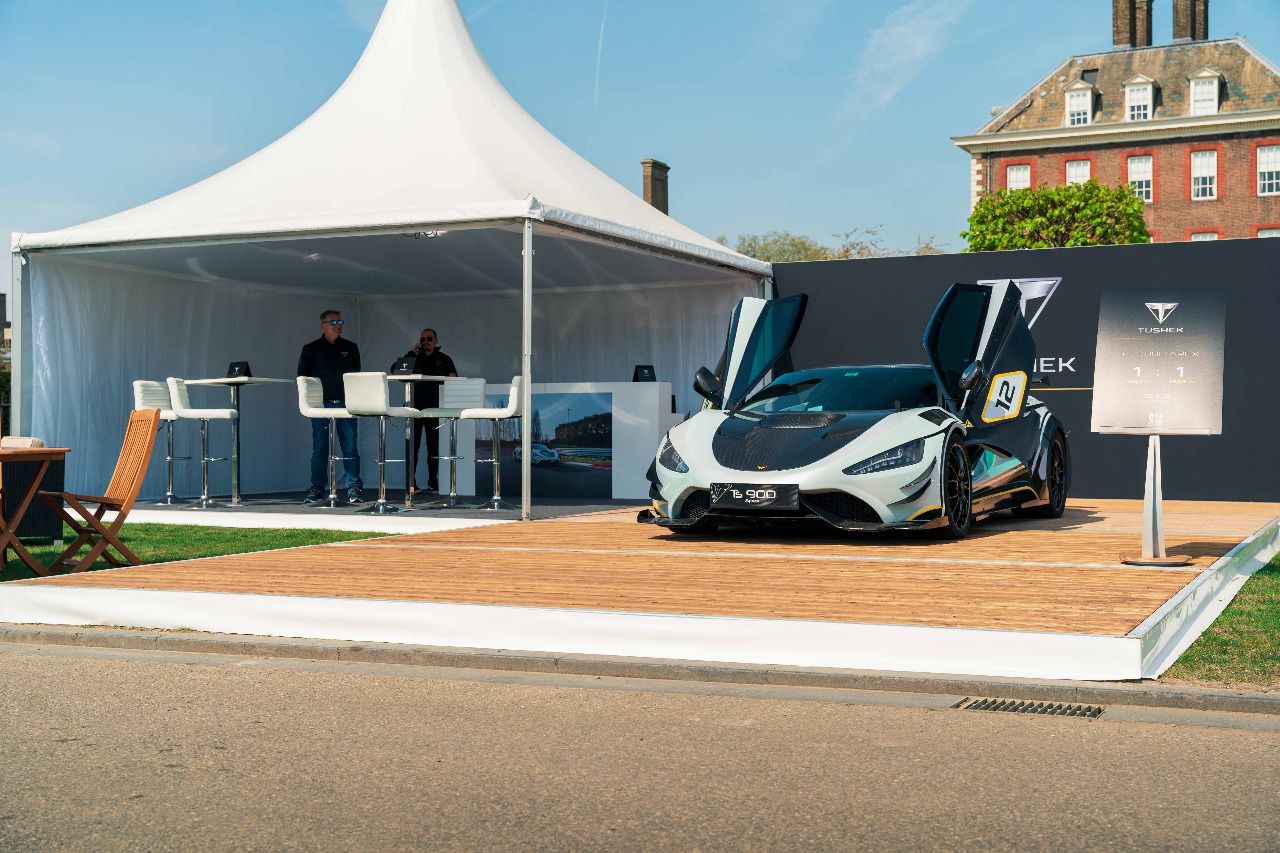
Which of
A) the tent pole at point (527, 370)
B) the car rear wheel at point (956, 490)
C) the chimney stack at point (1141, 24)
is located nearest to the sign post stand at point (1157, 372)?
the car rear wheel at point (956, 490)

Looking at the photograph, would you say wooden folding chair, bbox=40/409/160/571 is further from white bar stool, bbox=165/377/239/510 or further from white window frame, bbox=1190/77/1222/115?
white window frame, bbox=1190/77/1222/115

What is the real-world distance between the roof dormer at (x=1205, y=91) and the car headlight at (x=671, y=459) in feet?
178

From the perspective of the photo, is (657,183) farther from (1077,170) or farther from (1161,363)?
(1077,170)

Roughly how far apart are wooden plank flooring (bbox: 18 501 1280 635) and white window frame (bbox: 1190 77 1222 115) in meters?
52.3

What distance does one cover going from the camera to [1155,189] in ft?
193

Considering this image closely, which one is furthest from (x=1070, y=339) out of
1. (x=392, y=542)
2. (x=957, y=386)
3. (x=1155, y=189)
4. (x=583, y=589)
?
(x=1155, y=189)

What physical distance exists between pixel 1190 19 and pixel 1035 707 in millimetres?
63626

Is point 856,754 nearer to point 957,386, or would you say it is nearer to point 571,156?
point 957,386

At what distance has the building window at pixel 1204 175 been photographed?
57562 mm

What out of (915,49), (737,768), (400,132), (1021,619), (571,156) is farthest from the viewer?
(915,49)

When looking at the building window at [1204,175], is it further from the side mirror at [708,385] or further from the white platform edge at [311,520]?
the side mirror at [708,385]

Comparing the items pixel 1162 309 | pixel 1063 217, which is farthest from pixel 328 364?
pixel 1063 217

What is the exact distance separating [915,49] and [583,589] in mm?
33603

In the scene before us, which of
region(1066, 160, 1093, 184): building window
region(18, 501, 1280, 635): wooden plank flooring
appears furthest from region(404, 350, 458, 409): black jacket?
region(1066, 160, 1093, 184): building window
